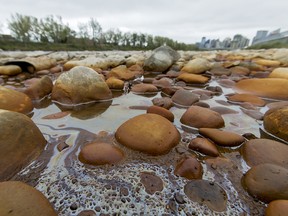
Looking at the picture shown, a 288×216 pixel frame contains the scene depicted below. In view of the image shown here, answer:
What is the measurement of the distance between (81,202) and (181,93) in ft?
5.22

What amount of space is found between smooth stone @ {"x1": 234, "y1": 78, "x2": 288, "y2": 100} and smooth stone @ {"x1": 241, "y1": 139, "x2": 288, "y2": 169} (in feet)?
4.69

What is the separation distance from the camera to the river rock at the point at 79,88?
2.04 metres

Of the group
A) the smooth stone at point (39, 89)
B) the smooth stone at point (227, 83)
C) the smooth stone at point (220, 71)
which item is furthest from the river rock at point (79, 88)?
the smooth stone at point (220, 71)

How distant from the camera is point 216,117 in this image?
1.54 meters

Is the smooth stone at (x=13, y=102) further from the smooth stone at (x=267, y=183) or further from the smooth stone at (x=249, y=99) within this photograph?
the smooth stone at (x=249, y=99)

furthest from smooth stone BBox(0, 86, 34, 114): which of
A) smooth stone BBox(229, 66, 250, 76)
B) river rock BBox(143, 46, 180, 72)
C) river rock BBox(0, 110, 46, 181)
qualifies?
smooth stone BBox(229, 66, 250, 76)

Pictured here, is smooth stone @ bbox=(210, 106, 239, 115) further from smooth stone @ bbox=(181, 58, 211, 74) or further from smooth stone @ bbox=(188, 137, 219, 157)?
smooth stone @ bbox=(181, 58, 211, 74)

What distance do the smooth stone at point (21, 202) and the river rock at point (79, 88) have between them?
4.49ft

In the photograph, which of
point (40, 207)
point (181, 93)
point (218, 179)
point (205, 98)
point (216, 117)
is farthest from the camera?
point (205, 98)

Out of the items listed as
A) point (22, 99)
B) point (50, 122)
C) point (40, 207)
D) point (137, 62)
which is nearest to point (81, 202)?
point (40, 207)

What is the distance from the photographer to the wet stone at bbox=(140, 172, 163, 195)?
0.92 metres

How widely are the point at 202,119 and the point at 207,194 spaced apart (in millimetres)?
724

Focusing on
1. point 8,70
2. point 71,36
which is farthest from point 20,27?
point 8,70

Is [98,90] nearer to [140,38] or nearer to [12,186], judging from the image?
[12,186]
